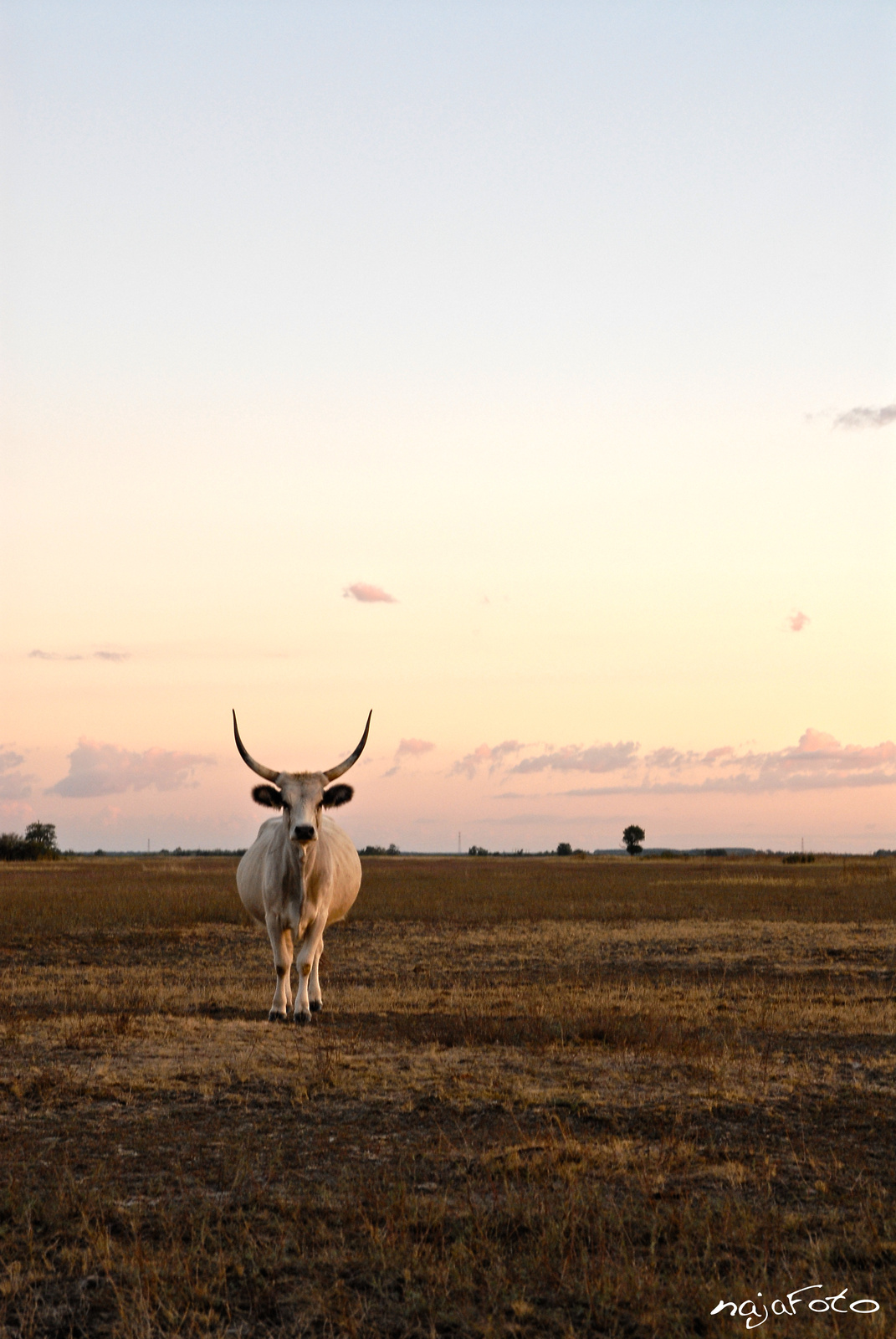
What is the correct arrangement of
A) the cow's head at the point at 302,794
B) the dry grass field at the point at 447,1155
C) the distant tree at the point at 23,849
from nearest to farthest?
the dry grass field at the point at 447,1155 → the cow's head at the point at 302,794 → the distant tree at the point at 23,849

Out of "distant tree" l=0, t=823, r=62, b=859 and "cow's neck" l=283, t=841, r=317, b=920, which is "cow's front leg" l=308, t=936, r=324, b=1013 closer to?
"cow's neck" l=283, t=841, r=317, b=920

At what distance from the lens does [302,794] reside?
44.6 ft

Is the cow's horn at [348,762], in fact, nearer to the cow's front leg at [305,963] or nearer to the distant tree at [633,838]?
the cow's front leg at [305,963]

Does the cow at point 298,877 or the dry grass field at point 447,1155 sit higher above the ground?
the cow at point 298,877

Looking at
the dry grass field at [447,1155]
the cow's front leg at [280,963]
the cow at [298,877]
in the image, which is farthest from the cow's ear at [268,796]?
the dry grass field at [447,1155]

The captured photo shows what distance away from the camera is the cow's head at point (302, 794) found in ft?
43.9

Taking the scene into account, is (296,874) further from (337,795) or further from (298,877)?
(337,795)

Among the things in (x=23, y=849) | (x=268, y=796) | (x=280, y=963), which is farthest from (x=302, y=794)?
(x=23, y=849)

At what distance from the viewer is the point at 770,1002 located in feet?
50.3

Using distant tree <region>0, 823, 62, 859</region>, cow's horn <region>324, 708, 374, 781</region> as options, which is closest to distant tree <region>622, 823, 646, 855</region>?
distant tree <region>0, 823, 62, 859</region>

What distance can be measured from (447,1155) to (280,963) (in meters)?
6.68

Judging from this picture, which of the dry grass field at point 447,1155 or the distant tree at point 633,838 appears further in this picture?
the distant tree at point 633,838

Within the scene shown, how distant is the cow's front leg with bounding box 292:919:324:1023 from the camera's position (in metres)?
13.7

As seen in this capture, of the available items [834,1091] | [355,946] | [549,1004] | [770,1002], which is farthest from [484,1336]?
[355,946]
